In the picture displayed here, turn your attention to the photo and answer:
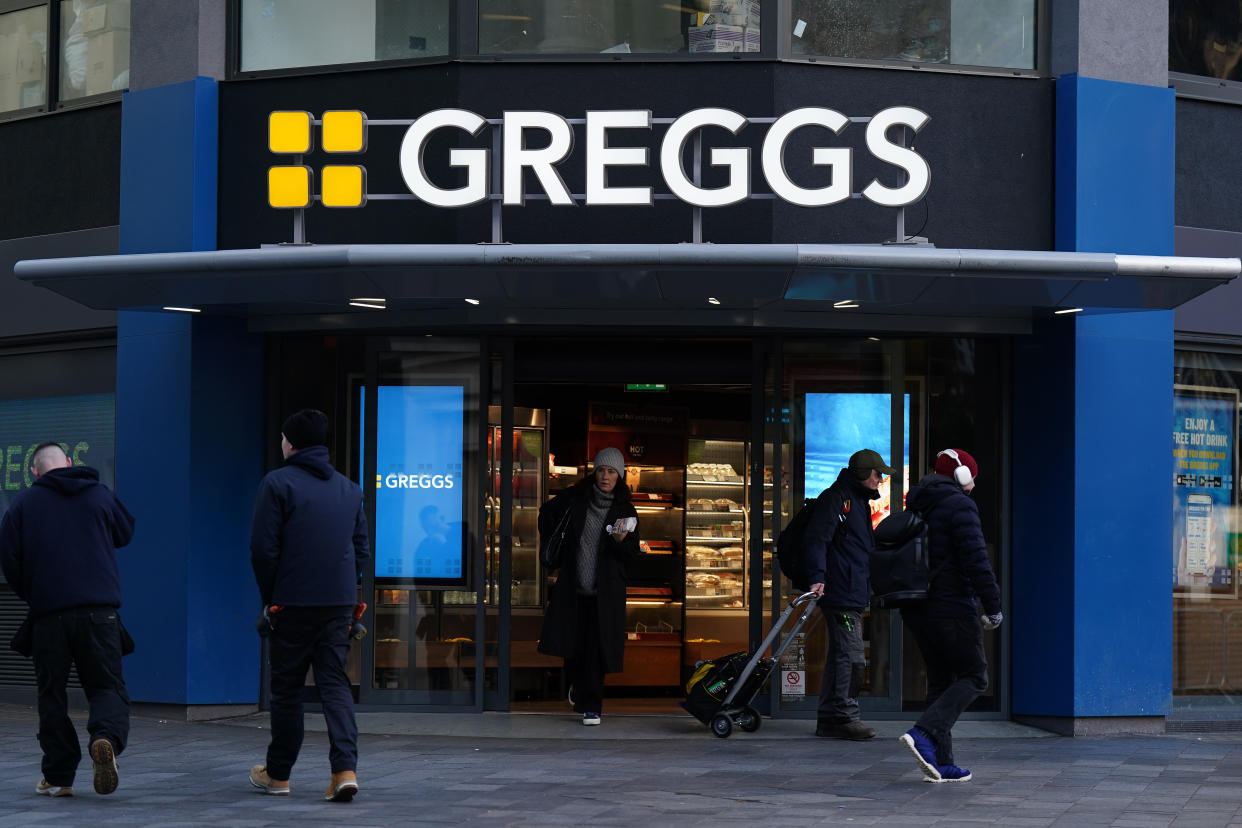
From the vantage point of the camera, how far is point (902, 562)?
8.84 meters

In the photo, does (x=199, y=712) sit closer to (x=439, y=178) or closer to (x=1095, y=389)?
(x=439, y=178)

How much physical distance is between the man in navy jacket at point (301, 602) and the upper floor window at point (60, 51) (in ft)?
18.4

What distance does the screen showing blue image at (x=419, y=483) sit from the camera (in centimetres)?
1167

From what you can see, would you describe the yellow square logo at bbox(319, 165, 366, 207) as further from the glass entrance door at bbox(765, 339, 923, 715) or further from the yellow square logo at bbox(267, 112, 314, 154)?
the glass entrance door at bbox(765, 339, 923, 715)

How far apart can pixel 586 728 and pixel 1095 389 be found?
4.09 metres

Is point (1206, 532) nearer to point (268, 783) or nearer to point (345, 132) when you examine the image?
point (345, 132)

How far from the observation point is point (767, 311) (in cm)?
1109

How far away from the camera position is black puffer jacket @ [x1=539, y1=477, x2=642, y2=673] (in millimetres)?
11438

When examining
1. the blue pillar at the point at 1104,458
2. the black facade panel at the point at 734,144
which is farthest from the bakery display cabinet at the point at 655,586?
the black facade panel at the point at 734,144

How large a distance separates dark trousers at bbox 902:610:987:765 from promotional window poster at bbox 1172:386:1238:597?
3701 millimetres

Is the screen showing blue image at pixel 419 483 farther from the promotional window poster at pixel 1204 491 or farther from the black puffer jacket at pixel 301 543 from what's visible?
the promotional window poster at pixel 1204 491

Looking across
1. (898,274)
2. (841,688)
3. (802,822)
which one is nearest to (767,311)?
(898,274)

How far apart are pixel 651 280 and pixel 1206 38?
16.4 feet

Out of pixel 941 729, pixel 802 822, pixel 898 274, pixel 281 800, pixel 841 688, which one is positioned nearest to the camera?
pixel 802 822
